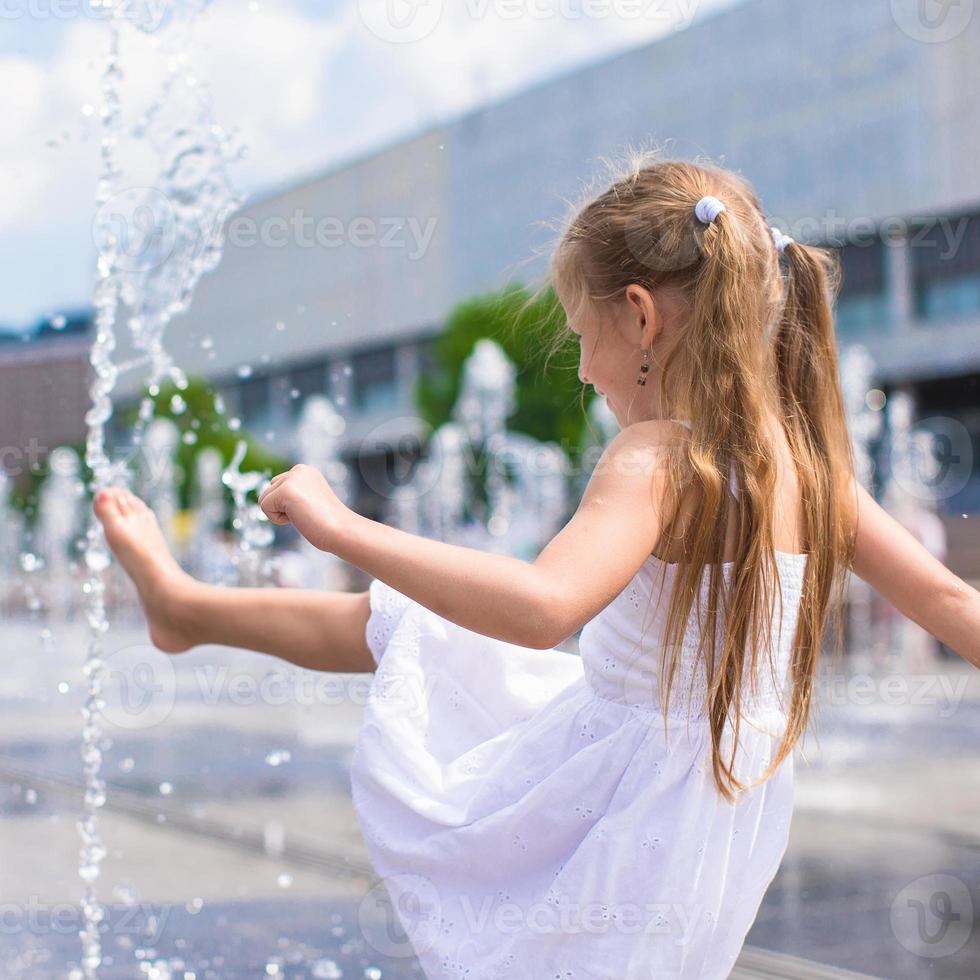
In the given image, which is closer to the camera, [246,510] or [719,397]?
[719,397]

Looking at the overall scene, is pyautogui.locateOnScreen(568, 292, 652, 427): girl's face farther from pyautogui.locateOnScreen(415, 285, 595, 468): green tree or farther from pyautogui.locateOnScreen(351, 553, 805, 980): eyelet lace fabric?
pyautogui.locateOnScreen(415, 285, 595, 468): green tree

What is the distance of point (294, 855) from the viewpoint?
356 centimetres

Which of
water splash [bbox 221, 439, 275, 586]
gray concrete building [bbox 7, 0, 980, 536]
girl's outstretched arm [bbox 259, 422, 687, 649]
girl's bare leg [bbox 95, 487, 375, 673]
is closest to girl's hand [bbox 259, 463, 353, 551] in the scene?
girl's outstretched arm [bbox 259, 422, 687, 649]

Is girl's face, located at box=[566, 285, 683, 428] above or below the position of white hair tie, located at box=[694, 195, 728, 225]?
below

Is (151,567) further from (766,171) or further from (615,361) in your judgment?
(766,171)

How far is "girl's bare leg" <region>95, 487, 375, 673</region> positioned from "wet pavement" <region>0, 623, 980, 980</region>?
2.11ft

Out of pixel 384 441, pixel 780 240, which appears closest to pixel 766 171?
pixel 384 441

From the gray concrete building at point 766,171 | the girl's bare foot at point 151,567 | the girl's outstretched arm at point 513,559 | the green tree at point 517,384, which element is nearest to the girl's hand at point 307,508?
the girl's outstretched arm at point 513,559

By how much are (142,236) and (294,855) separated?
1651mm

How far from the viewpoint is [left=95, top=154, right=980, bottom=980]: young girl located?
1.44m

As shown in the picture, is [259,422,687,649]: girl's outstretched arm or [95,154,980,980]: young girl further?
[95,154,980,980]: young girl

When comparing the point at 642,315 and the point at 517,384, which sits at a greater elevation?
the point at 517,384

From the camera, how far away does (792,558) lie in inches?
61.4

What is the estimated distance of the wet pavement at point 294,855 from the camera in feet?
8.96
